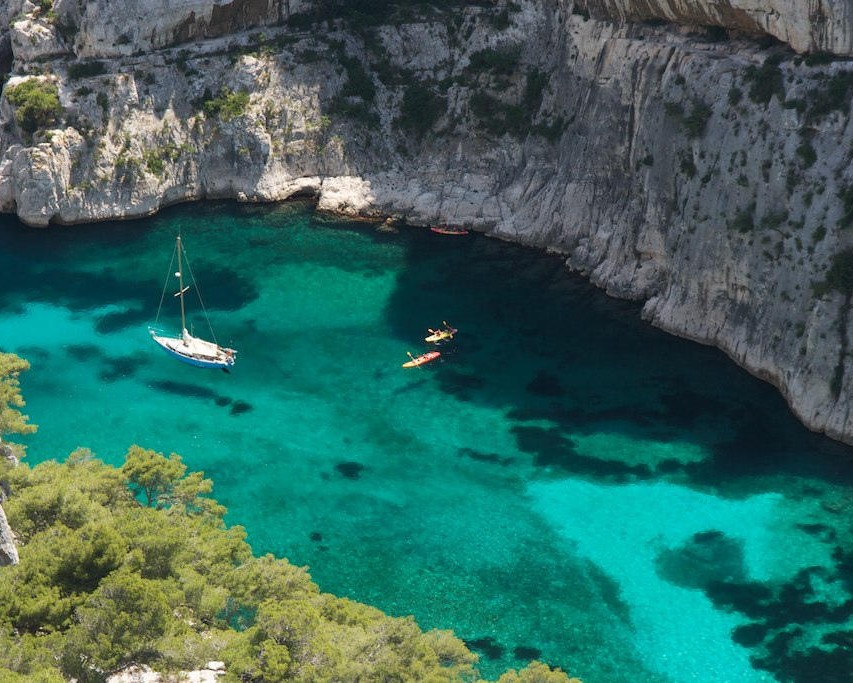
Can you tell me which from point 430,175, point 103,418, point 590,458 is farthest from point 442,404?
point 430,175

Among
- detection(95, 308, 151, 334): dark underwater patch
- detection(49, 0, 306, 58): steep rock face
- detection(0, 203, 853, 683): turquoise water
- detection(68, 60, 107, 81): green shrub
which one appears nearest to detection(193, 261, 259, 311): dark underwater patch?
detection(0, 203, 853, 683): turquoise water

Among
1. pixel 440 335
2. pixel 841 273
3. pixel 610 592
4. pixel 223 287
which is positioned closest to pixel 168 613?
pixel 610 592

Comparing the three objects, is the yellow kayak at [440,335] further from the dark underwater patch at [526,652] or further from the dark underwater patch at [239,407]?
the dark underwater patch at [526,652]

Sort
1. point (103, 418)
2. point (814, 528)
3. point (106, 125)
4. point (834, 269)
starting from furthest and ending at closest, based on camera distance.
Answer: point (106, 125) < point (103, 418) < point (834, 269) < point (814, 528)

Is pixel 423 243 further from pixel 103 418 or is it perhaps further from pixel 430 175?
pixel 103 418

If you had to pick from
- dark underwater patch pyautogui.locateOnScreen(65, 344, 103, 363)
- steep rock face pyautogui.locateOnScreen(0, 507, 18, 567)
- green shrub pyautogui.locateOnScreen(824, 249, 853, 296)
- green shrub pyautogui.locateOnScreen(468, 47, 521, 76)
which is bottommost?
dark underwater patch pyautogui.locateOnScreen(65, 344, 103, 363)

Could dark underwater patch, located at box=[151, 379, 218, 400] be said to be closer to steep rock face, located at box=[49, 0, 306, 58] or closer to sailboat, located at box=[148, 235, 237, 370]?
sailboat, located at box=[148, 235, 237, 370]

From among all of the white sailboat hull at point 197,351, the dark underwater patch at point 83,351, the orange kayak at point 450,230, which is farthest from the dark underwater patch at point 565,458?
the dark underwater patch at point 83,351

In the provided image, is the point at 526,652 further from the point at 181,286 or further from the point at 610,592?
the point at 181,286
